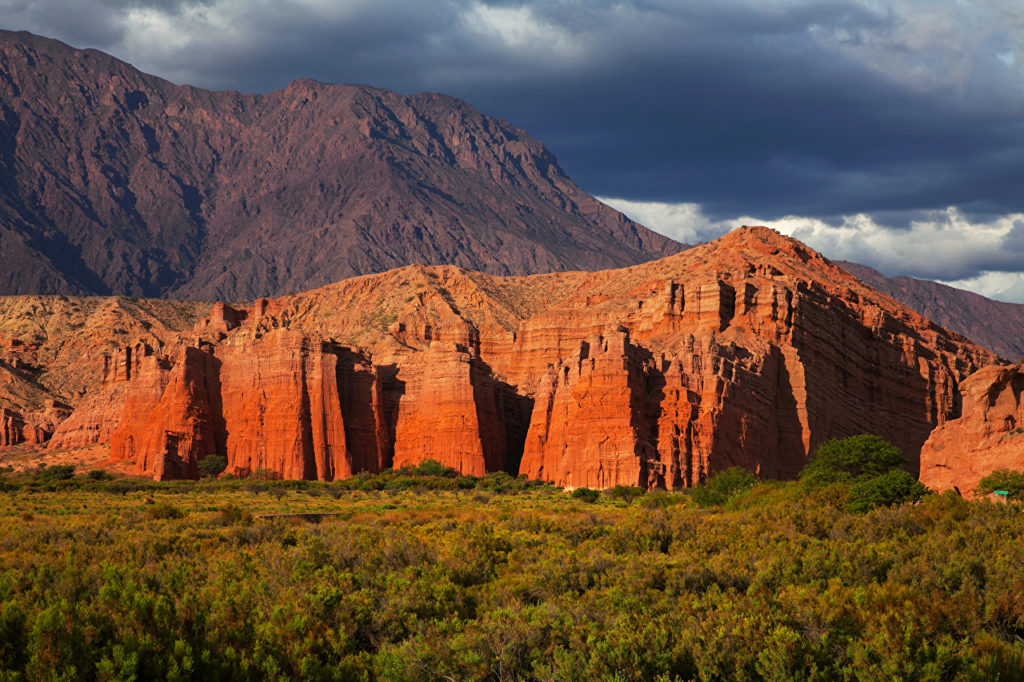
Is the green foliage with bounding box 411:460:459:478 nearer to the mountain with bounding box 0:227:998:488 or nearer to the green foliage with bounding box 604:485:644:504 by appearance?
the mountain with bounding box 0:227:998:488

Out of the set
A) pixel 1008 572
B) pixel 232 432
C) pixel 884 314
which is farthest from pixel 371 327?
pixel 1008 572

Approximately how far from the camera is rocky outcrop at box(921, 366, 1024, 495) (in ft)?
182

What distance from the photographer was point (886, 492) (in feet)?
185

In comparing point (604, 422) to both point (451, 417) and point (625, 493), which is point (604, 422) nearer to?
point (625, 493)

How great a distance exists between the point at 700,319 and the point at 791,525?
6909 cm

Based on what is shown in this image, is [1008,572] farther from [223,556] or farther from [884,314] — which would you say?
[884,314]

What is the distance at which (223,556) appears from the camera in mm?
38781

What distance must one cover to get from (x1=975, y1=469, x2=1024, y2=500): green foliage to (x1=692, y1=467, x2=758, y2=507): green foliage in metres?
19.4

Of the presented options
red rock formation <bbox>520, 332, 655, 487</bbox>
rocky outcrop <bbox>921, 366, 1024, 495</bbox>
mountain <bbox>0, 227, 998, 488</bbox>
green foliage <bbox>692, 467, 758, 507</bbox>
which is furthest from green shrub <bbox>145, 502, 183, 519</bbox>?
mountain <bbox>0, 227, 998, 488</bbox>

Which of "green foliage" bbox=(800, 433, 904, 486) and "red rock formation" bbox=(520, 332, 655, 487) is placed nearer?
"green foliage" bbox=(800, 433, 904, 486)

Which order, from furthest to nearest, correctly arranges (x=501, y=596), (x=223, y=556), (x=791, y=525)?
1. (x=791, y=525)
2. (x=223, y=556)
3. (x=501, y=596)

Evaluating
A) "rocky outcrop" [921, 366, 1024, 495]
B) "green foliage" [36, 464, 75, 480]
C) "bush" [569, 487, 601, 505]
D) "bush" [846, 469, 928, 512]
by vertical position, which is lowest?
"bush" [569, 487, 601, 505]

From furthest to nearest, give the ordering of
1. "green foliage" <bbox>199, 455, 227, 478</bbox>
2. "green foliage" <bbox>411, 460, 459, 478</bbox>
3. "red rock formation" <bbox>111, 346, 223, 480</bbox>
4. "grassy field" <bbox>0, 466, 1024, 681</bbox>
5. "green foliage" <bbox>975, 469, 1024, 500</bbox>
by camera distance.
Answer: "green foliage" <bbox>199, 455, 227, 478</bbox>
"red rock formation" <bbox>111, 346, 223, 480</bbox>
"green foliage" <bbox>411, 460, 459, 478</bbox>
"green foliage" <bbox>975, 469, 1024, 500</bbox>
"grassy field" <bbox>0, 466, 1024, 681</bbox>

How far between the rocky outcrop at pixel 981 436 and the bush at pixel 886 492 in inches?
64.6
